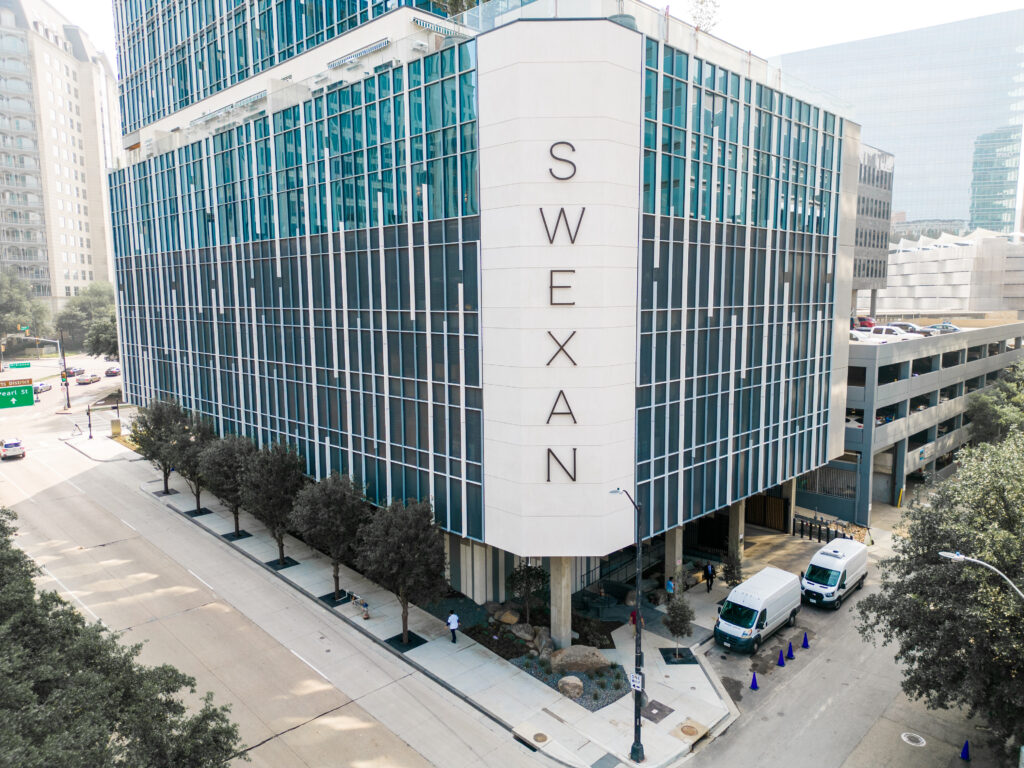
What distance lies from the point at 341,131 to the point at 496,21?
9.83 metres

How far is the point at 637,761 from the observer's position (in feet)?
62.8

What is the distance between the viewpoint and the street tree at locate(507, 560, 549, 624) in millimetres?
26781

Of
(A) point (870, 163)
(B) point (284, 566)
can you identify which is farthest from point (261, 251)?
(A) point (870, 163)

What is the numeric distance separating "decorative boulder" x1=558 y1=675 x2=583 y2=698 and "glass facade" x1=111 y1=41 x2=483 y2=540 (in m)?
6.43

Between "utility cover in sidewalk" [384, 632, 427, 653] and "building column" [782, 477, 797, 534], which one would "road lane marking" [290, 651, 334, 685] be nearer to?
"utility cover in sidewalk" [384, 632, 427, 653]

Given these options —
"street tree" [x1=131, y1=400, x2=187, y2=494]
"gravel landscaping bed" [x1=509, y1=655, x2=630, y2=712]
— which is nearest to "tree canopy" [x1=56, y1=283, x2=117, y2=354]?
"street tree" [x1=131, y1=400, x2=187, y2=494]

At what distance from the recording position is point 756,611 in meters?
25.5

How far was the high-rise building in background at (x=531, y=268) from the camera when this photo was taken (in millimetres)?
23000

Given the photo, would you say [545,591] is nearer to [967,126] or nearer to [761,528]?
[761,528]

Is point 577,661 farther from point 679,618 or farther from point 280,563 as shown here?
point 280,563

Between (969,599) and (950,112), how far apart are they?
186 m

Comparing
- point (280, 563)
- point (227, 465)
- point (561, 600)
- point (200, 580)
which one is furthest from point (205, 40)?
point (561, 600)

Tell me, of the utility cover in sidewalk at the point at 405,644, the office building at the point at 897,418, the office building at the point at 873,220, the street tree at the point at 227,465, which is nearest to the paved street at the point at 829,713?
the utility cover in sidewalk at the point at 405,644

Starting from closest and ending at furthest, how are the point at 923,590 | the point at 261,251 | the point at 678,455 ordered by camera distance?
the point at 923,590 < the point at 678,455 < the point at 261,251
